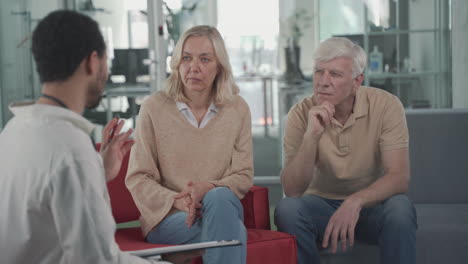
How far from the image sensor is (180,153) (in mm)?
2674

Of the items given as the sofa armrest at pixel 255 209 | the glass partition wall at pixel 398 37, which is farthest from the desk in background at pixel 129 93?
the sofa armrest at pixel 255 209

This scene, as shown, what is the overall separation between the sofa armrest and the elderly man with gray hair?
91mm

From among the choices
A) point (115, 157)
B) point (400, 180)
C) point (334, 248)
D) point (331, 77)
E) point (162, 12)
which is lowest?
point (334, 248)

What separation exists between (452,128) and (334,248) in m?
1.08

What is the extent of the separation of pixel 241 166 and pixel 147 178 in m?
0.39

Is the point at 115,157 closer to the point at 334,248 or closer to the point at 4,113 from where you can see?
the point at 334,248

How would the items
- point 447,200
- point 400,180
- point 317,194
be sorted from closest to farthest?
point 400,180 → point 317,194 → point 447,200

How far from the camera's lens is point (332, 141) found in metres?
2.81

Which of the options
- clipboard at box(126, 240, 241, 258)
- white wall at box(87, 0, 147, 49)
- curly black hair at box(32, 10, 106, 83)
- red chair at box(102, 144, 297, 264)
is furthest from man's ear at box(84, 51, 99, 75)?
white wall at box(87, 0, 147, 49)

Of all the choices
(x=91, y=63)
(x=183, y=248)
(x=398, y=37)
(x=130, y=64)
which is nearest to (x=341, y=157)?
(x=183, y=248)

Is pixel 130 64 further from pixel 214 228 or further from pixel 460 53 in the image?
pixel 214 228

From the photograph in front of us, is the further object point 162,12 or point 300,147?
point 162,12

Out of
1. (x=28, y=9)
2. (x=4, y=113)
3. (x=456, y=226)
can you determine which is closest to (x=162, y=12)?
(x=28, y=9)

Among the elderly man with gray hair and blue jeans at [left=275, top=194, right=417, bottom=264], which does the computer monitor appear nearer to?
the elderly man with gray hair
